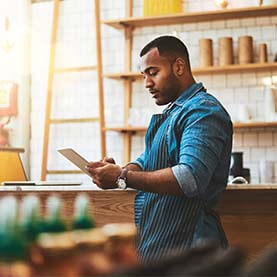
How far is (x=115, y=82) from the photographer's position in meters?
5.57

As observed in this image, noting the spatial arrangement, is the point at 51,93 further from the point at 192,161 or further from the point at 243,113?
the point at 192,161

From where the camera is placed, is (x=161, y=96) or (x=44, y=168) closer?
(x=161, y=96)

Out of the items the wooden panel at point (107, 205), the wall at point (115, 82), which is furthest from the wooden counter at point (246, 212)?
the wall at point (115, 82)

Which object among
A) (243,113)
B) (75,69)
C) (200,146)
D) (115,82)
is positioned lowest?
(200,146)

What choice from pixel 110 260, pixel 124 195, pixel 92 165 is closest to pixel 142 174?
pixel 92 165

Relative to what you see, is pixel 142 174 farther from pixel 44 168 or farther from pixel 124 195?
pixel 44 168

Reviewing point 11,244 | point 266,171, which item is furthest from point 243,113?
point 11,244

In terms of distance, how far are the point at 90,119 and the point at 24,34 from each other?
1074 millimetres

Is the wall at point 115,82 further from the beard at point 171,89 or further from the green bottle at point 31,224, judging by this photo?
the green bottle at point 31,224

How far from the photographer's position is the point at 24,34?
229 inches

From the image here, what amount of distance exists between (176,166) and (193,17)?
3.38m

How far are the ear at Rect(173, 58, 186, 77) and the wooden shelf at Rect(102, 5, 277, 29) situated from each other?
9.33 feet

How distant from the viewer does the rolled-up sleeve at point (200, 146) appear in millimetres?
2055

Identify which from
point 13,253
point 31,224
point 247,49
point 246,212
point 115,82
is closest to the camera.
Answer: point 13,253
